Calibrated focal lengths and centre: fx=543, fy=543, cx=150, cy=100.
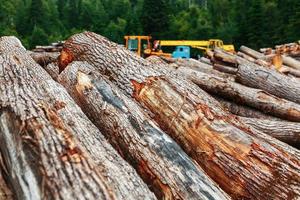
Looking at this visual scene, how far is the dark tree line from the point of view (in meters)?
52.6

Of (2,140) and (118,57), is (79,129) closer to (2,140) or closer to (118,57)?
(2,140)

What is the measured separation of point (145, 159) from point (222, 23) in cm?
6392

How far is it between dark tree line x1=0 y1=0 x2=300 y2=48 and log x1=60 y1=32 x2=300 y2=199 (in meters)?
42.8

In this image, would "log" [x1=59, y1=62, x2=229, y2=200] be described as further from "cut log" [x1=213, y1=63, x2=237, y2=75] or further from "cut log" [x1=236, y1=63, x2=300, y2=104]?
"cut log" [x1=213, y1=63, x2=237, y2=75]

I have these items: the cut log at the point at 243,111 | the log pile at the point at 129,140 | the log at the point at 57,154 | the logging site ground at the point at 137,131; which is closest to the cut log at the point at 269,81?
the logging site ground at the point at 137,131

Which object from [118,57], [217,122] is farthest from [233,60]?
[217,122]

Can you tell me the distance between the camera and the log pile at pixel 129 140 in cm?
436

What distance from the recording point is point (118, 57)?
692 cm

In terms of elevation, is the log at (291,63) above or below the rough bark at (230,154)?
below

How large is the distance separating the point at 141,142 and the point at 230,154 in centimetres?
84

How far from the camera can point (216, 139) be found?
522 centimetres

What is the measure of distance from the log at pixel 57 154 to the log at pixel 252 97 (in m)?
2.79

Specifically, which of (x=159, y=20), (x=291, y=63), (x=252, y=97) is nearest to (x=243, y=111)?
(x=252, y=97)

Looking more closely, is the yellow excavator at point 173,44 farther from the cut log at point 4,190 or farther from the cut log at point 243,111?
the cut log at point 4,190
